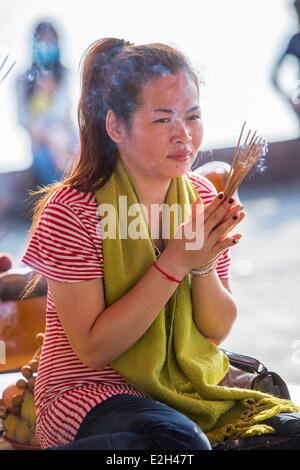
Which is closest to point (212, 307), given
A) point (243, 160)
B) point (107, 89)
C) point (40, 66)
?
point (243, 160)

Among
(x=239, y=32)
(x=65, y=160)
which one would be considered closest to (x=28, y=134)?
(x=65, y=160)

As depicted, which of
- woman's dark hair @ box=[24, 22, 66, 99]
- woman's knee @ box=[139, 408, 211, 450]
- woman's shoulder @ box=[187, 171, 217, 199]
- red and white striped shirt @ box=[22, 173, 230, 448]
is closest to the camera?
woman's knee @ box=[139, 408, 211, 450]

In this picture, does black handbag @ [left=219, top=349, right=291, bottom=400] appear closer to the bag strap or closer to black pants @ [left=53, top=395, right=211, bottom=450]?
the bag strap

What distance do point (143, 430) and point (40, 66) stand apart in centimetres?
71

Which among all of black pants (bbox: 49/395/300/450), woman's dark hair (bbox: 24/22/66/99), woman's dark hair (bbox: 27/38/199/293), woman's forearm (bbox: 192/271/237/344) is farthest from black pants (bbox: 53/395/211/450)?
woman's dark hair (bbox: 24/22/66/99)

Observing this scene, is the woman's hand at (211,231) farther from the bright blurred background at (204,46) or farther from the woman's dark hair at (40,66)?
the woman's dark hair at (40,66)

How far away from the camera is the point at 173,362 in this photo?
1047 millimetres

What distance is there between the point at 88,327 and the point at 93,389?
8cm

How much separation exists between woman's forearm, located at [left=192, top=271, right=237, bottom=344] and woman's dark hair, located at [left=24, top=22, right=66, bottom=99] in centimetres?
46

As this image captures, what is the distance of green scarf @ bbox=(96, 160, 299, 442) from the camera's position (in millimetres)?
1009

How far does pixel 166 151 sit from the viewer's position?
102 cm

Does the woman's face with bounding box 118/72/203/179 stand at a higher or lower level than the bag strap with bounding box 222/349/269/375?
higher

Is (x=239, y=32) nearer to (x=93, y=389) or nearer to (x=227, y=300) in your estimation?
(x=227, y=300)
